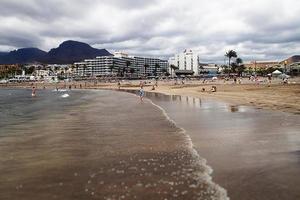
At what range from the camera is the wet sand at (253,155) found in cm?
784

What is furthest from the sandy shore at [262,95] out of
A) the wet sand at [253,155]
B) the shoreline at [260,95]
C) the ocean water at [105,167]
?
the ocean water at [105,167]

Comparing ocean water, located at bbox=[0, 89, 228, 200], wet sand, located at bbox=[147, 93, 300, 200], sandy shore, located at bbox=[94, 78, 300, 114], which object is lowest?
ocean water, located at bbox=[0, 89, 228, 200]

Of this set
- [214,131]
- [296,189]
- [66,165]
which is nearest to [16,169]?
[66,165]

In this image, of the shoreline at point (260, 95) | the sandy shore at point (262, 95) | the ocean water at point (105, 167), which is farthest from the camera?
the shoreline at point (260, 95)

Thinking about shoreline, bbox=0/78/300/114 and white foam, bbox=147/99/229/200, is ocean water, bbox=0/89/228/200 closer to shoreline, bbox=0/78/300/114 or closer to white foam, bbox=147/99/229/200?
white foam, bbox=147/99/229/200

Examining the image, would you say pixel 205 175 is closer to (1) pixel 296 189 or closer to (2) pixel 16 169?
(1) pixel 296 189

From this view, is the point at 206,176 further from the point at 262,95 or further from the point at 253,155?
the point at 262,95

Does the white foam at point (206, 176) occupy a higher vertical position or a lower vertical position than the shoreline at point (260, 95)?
lower

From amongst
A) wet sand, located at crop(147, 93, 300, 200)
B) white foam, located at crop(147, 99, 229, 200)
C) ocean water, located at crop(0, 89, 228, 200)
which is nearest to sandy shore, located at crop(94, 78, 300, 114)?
wet sand, located at crop(147, 93, 300, 200)

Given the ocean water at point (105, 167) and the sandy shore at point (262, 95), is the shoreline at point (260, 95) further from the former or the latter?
the ocean water at point (105, 167)

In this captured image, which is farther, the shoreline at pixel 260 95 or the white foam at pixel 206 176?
the shoreline at pixel 260 95

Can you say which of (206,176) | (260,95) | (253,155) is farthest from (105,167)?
(260,95)

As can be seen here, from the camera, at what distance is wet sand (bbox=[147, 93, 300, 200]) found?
25.7 feet

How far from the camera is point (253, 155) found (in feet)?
36.7
